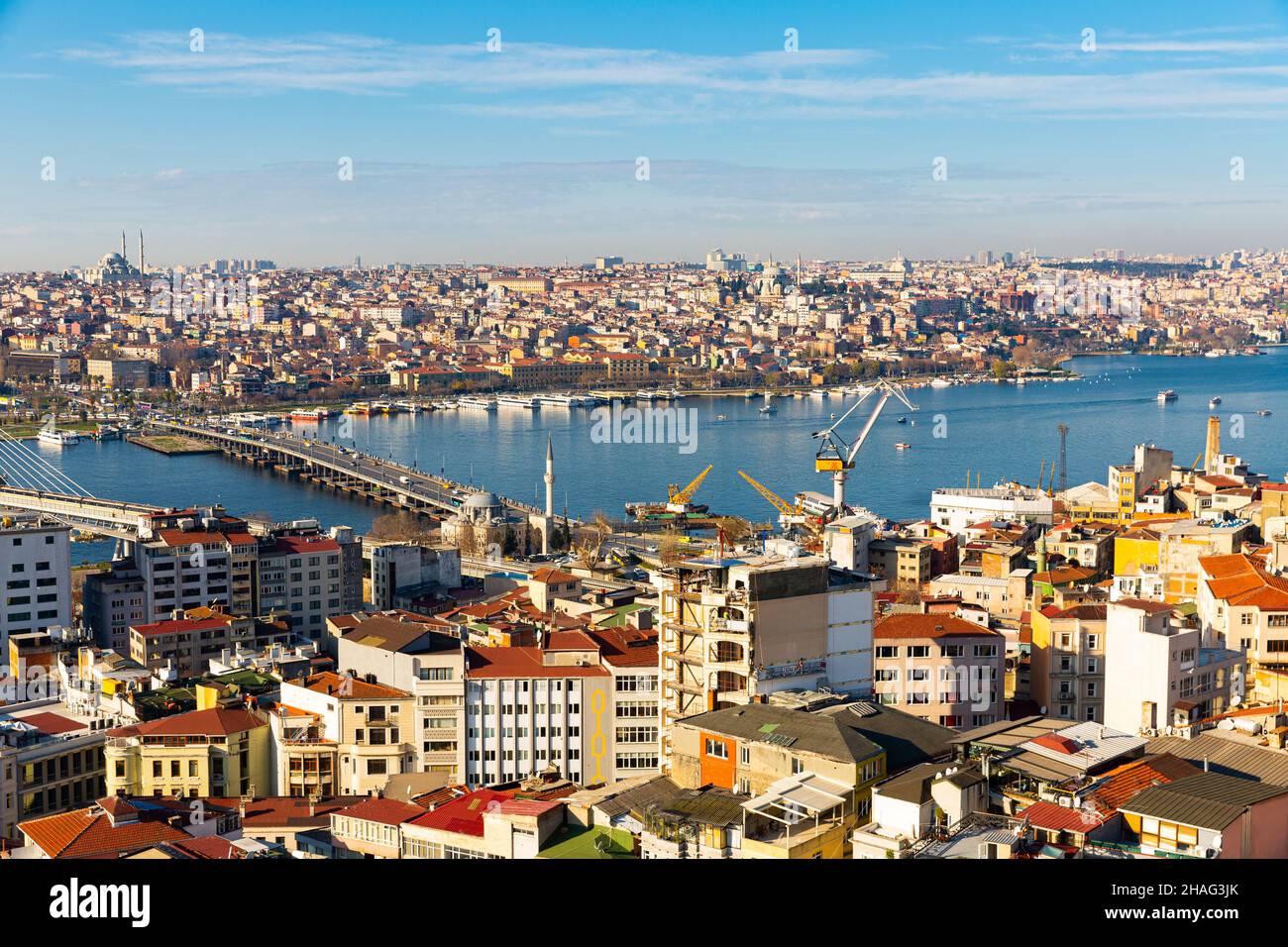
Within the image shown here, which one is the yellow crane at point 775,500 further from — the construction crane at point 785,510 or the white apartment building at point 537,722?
the white apartment building at point 537,722

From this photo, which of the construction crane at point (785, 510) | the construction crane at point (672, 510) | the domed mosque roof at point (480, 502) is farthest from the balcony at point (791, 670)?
the construction crane at point (672, 510)

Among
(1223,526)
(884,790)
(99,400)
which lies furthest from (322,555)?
(99,400)

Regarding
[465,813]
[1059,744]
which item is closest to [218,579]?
[465,813]

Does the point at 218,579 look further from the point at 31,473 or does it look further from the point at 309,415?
the point at 309,415

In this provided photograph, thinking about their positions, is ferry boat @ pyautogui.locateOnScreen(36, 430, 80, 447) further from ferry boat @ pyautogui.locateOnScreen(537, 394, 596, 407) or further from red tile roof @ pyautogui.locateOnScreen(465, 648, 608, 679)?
red tile roof @ pyautogui.locateOnScreen(465, 648, 608, 679)

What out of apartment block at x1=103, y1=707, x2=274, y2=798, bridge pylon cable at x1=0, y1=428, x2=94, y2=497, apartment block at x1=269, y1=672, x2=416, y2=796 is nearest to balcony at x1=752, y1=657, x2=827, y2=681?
apartment block at x1=269, y1=672, x2=416, y2=796
